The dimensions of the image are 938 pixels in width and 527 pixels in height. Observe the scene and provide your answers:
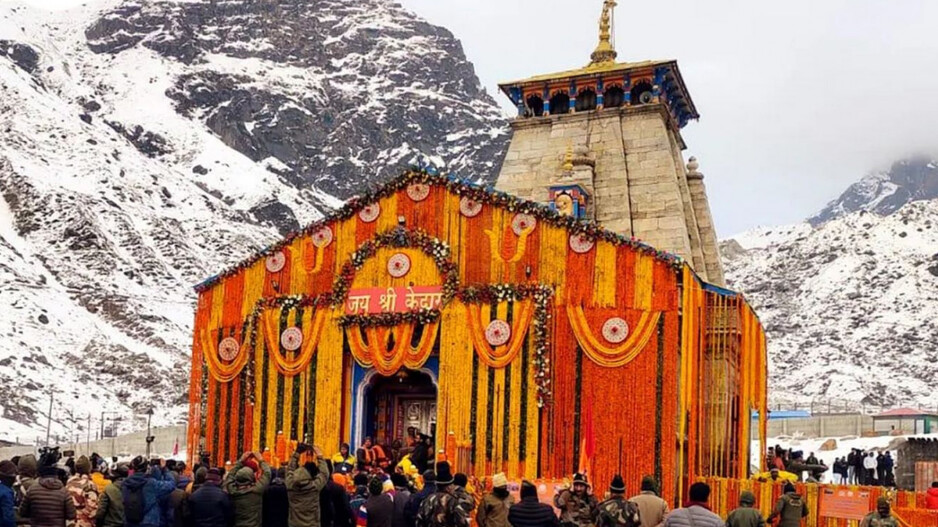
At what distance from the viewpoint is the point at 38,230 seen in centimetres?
7181

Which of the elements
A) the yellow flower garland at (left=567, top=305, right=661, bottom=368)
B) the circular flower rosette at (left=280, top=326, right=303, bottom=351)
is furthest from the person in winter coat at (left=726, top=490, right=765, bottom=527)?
the circular flower rosette at (left=280, top=326, right=303, bottom=351)

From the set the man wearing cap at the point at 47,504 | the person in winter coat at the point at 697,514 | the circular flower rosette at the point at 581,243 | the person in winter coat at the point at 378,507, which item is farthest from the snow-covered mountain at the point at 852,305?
the man wearing cap at the point at 47,504

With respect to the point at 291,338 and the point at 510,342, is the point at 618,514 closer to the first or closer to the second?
the point at 510,342

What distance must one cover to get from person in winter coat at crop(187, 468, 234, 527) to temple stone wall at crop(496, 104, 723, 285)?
13.5 m

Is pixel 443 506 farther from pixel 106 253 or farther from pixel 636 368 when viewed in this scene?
pixel 106 253

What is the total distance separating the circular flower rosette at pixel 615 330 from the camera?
18.0 m

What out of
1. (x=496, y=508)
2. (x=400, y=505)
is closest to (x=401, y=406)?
(x=400, y=505)

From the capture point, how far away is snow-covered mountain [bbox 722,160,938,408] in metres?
56.2

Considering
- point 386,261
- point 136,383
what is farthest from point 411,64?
point 386,261

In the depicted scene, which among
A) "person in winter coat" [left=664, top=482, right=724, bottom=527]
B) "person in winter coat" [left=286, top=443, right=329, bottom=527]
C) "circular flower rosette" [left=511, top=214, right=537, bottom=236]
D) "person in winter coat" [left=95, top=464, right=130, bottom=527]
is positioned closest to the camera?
"person in winter coat" [left=664, top=482, right=724, bottom=527]

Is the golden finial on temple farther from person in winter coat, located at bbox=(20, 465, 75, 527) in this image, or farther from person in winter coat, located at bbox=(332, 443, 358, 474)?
person in winter coat, located at bbox=(20, 465, 75, 527)

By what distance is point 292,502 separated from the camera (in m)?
11.1

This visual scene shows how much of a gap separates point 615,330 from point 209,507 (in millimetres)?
8849

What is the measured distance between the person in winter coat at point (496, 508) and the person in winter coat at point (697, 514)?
5.00 feet
